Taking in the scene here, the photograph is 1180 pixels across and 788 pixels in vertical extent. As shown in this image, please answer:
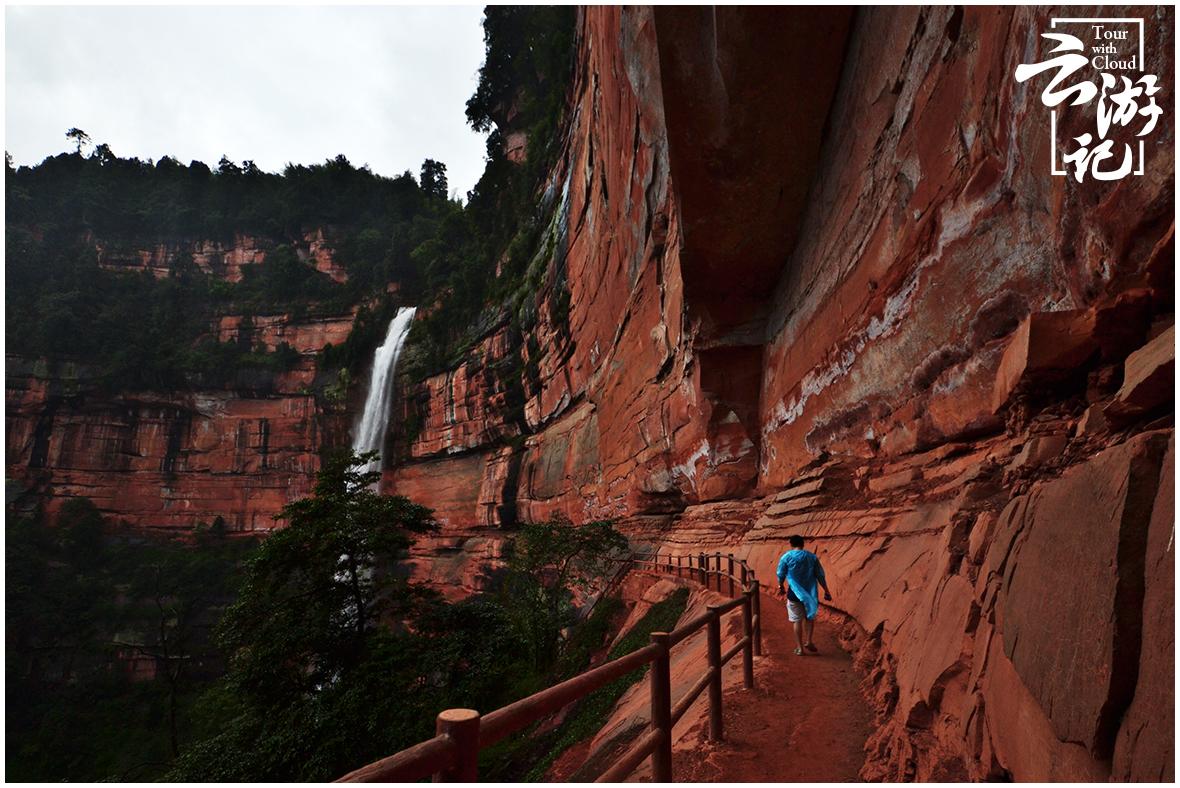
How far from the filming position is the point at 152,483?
4100cm

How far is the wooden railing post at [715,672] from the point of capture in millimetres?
3607

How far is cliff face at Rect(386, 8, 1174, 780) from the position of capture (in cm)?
220

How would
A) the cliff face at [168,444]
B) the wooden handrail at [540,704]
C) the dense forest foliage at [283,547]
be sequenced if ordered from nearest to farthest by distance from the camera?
the wooden handrail at [540,704] < the dense forest foliage at [283,547] < the cliff face at [168,444]

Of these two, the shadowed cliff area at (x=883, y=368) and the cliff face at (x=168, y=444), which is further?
the cliff face at (x=168, y=444)

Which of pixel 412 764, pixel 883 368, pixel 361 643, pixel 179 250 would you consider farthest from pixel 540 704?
pixel 179 250

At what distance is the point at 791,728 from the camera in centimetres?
419

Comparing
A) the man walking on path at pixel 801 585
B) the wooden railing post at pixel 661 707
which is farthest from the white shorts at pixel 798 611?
the wooden railing post at pixel 661 707

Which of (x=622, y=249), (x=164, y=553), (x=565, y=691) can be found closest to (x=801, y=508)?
(x=565, y=691)

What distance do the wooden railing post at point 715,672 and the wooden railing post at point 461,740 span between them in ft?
7.78

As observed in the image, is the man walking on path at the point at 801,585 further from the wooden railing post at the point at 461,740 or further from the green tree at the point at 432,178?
the green tree at the point at 432,178

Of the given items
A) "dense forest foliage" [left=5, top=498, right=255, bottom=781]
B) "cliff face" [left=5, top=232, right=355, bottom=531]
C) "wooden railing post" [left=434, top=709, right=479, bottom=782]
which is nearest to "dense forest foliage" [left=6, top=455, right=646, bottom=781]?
"wooden railing post" [left=434, top=709, right=479, bottom=782]

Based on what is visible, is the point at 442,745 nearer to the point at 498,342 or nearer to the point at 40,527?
the point at 498,342

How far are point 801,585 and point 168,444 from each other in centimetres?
4866

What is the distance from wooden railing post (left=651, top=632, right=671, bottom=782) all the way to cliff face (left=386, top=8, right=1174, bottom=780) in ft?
4.54
